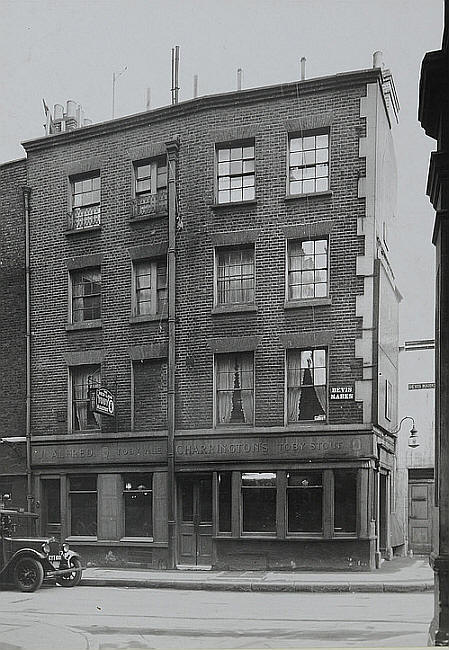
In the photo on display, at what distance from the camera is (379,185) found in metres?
4.06

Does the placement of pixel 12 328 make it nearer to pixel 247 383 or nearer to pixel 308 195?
pixel 247 383

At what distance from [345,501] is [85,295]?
1.75 metres

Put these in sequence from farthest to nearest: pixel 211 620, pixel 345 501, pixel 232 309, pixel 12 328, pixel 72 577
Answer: pixel 12 328 < pixel 72 577 < pixel 232 309 < pixel 211 620 < pixel 345 501

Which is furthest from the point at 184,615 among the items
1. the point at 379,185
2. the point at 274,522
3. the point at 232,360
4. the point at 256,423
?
the point at 379,185

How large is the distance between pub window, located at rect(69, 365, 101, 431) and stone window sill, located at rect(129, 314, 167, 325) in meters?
0.31

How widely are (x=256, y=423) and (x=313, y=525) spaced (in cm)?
57

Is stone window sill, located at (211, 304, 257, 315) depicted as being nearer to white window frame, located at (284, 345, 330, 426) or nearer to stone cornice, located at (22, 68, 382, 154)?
white window frame, located at (284, 345, 330, 426)

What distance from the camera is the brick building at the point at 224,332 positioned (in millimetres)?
4023

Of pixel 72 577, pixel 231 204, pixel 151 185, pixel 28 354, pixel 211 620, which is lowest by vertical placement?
pixel 211 620

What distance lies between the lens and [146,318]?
A: 169 inches

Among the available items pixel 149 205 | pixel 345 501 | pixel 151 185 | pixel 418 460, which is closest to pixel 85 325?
pixel 149 205

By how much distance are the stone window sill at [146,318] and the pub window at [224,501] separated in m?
0.87

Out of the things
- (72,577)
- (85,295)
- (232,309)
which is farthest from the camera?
(85,295)

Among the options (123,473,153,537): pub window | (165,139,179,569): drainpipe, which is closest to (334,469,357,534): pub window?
(165,139,179,569): drainpipe
